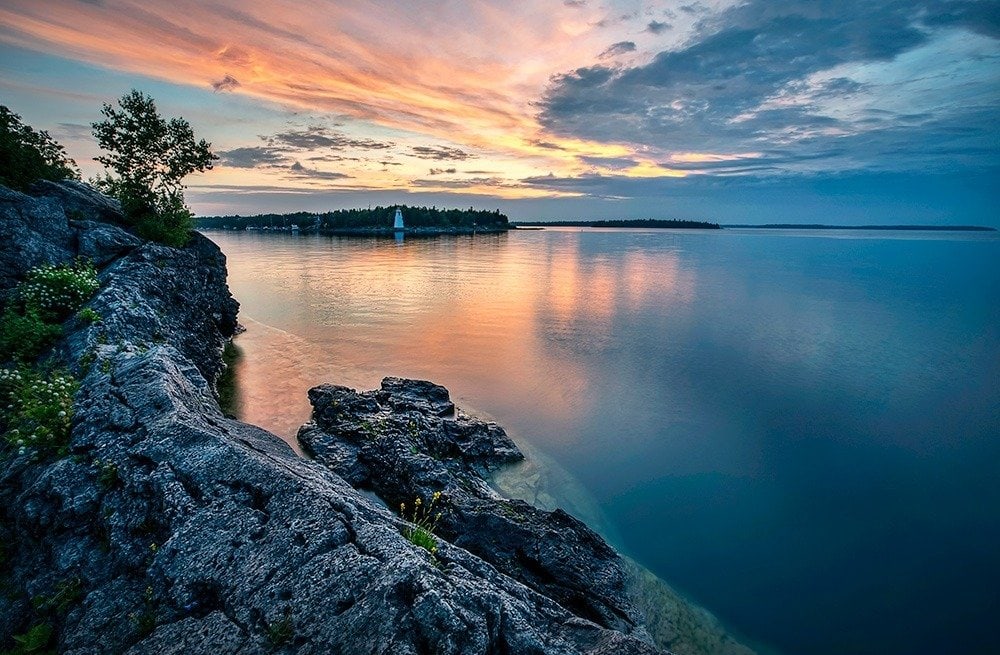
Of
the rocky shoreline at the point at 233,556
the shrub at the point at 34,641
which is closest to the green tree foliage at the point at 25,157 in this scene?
the rocky shoreline at the point at 233,556

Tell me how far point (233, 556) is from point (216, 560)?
0.60ft

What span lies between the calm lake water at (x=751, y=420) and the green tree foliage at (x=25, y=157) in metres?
11.0

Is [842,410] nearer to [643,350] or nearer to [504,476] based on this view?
[643,350]

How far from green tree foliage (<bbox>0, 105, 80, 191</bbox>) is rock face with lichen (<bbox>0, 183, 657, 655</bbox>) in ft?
41.9

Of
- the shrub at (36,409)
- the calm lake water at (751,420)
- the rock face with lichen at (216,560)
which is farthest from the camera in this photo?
the calm lake water at (751,420)

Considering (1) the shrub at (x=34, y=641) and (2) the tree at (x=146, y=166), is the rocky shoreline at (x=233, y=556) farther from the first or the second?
(2) the tree at (x=146, y=166)

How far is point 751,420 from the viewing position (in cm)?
1967

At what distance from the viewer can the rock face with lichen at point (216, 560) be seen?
4715 millimetres

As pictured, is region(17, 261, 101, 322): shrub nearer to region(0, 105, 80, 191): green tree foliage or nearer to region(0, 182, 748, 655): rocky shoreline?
region(0, 182, 748, 655): rocky shoreline

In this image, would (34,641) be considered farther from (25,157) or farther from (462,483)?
(25,157)

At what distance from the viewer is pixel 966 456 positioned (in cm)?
1708

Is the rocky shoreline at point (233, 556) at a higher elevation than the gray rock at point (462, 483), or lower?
higher

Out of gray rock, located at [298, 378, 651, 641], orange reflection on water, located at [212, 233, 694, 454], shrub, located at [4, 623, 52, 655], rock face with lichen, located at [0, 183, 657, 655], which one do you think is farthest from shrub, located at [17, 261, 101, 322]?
shrub, located at [4, 623, 52, 655]

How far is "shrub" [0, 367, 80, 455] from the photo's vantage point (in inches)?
277
